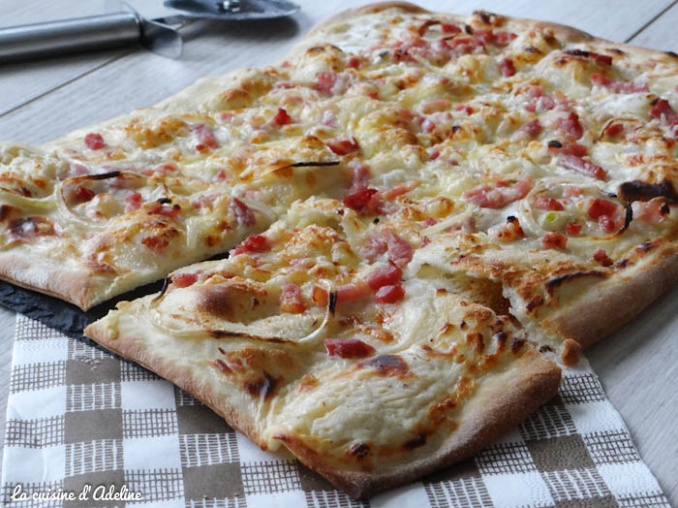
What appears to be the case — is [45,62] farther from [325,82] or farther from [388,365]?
[388,365]

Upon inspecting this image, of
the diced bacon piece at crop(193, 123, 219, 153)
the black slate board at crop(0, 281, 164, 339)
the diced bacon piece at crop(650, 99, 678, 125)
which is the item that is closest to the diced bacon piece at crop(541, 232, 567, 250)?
the diced bacon piece at crop(650, 99, 678, 125)

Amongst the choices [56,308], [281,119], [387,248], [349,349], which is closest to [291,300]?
[349,349]

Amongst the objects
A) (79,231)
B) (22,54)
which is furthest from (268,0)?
(79,231)

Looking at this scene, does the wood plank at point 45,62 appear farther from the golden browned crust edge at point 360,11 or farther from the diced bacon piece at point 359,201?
the diced bacon piece at point 359,201

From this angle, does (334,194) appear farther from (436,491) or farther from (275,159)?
(436,491)

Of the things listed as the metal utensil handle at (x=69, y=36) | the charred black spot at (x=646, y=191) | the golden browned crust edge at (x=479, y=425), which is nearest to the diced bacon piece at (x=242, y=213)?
the golden browned crust edge at (x=479, y=425)

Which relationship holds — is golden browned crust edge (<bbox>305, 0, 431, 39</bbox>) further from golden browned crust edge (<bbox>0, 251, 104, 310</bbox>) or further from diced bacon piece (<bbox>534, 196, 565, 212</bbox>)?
golden browned crust edge (<bbox>0, 251, 104, 310</bbox>)
